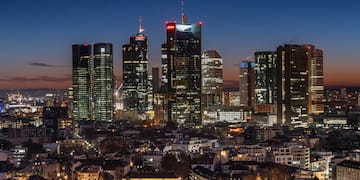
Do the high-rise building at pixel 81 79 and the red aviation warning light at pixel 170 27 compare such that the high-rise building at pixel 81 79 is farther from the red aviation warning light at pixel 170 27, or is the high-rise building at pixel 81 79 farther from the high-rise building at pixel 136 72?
the red aviation warning light at pixel 170 27

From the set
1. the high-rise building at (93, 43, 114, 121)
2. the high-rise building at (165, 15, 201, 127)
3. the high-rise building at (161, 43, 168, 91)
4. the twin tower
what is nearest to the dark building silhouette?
the high-rise building at (165, 15, 201, 127)

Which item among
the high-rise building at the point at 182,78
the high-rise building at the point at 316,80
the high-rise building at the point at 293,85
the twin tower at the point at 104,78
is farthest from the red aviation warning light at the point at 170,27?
the high-rise building at the point at 316,80

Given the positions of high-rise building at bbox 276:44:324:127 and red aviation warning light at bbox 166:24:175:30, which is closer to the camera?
red aviation warning light at bbox 166:24:175:30

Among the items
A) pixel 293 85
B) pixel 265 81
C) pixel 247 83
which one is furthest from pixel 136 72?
pixel 293 85

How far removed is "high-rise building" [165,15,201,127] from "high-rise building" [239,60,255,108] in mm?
14358

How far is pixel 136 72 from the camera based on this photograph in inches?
2542

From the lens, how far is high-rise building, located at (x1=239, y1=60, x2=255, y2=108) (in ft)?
213

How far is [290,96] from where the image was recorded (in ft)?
173

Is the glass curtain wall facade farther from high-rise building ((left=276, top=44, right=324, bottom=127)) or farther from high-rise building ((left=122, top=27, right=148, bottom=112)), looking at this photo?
high-rise building ((left=122, top=27, right=148, bottom=112))

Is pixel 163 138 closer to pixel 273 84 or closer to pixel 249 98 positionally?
pixel 273 84

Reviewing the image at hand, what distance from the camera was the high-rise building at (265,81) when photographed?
191 ft

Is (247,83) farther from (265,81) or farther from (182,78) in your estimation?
(182,78)

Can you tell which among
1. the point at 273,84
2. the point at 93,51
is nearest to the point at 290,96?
the point at 273,84

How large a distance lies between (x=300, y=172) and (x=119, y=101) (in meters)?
47.1
